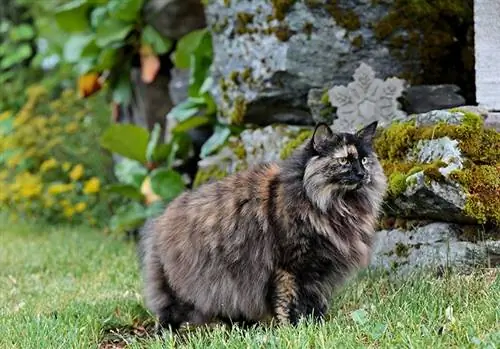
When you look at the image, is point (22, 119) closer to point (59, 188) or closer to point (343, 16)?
point (59, 188)

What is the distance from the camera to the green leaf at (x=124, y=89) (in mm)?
9914

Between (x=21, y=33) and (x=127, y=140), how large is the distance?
5.21 meters

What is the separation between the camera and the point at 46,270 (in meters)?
7.29

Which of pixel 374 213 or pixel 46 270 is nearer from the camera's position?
pixel 374 213

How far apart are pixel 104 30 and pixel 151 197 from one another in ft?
6.30

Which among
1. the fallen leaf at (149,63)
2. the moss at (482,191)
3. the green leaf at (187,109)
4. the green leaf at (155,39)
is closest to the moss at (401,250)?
the moss at (482,191)

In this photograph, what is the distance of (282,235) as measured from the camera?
15.1 ft

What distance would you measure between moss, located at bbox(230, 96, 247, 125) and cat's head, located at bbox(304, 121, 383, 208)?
2.38m

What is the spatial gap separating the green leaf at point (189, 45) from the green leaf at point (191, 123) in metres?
0.67

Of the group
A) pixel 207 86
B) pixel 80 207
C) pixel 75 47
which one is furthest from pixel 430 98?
pixel 80 207

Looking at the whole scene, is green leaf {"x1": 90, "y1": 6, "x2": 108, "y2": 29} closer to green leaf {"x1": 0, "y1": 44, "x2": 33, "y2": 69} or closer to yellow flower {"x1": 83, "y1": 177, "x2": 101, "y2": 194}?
yellow flower {"x1": 83, "y1": 177, "x2": 101, "y2": 194}

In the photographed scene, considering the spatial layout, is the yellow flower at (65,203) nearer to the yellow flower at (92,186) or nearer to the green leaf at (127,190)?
the yellow flower at (92,186)

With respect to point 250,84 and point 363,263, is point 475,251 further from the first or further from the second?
point 250,84

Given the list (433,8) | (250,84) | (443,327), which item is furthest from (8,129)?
(443,327)
